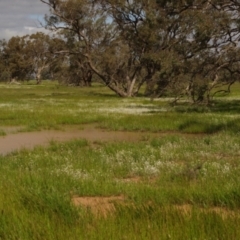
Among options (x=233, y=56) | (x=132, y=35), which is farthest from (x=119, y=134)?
(x=132, y=35)

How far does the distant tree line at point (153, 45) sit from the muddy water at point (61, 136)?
8.54 metres

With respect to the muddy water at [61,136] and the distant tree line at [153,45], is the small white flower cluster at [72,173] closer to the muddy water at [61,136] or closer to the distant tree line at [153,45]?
the muddy water at [61,136]

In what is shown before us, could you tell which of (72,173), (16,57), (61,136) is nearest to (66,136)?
(61,136)

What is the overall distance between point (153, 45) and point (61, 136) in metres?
35.7

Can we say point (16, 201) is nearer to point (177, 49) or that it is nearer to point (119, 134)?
point (119, 134)

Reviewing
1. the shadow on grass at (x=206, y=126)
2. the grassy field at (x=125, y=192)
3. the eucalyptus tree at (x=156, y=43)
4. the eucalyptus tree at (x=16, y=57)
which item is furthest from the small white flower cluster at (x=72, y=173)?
the eucalyptus tree at (x=16, y=57)

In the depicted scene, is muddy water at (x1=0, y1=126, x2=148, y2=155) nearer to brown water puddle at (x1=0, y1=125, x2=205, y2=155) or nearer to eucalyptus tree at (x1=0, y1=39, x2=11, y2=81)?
brown water puddle at (x1=0, y1=125, x2=205, y2=155)

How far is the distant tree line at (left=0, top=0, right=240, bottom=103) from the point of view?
2770 centimetres

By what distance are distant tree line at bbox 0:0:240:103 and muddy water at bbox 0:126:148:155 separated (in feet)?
28.0

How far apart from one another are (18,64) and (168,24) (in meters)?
72.8

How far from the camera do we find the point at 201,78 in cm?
2709

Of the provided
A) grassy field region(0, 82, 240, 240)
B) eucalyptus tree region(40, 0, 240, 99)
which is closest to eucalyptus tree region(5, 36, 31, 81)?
eucalyptus tree region(40, 0, 240, 99)

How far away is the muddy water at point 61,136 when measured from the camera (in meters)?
17.5

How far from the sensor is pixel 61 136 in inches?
771
